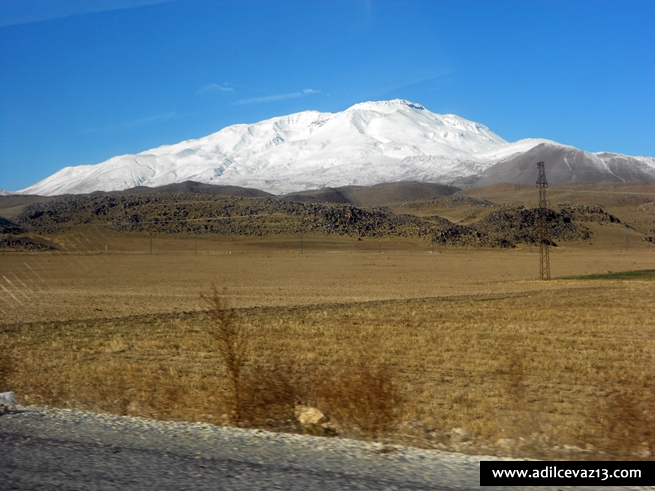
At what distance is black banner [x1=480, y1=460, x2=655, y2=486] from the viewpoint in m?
5.76

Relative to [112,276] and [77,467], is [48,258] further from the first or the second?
[77,467]

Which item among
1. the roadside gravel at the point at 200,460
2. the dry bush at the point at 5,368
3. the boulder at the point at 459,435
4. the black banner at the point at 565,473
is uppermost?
the dry bush at the point at 5,368

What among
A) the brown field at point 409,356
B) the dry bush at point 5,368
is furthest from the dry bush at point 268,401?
the dry bush at point 5,368

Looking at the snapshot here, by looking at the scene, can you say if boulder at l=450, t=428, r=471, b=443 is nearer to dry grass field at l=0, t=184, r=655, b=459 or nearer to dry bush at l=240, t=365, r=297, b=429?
dry grass field at l=0, t=184, r=655, b=459

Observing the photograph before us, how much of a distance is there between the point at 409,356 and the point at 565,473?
866cm

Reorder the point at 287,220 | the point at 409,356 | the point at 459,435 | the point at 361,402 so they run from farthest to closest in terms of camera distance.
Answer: the point at 287,220
the point at 409,356
the point at 361,402
the point at 459,435

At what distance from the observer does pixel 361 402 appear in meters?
8.66

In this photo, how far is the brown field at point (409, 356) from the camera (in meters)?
8.48

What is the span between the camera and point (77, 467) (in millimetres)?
6117

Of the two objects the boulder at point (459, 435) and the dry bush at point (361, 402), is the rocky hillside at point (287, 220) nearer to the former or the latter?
the dry bush at point (361, 402)

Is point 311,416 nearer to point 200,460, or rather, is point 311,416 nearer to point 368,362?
point 200,460

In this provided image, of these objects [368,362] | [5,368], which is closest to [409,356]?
[368,362]

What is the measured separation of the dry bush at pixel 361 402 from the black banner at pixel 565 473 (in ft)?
6.22

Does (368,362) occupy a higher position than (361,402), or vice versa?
(361,402)
